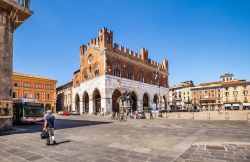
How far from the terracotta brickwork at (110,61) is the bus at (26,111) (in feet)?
46.1

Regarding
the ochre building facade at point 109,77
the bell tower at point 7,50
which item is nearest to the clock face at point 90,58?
the ochre building facade at point 109,77

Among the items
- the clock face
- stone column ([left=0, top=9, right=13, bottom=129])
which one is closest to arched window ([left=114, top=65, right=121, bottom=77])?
the clock face

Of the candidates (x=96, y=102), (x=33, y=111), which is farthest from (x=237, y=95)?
(x=33, y=111)

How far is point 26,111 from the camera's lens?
1445cm

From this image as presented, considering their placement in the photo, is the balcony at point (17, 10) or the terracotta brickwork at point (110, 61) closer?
the balcony at point (17, 10)

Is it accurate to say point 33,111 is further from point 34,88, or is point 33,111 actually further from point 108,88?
point 34,88

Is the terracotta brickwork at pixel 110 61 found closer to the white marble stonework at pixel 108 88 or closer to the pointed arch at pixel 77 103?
the white marble stonework at pixel 108 88

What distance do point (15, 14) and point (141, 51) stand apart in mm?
29168

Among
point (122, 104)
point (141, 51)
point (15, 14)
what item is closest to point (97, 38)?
point (141, 51)

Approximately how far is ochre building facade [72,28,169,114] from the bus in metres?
12.9

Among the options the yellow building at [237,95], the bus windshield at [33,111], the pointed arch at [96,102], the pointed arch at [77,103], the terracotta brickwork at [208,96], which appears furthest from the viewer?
the terracotta brickwork at [208,96]

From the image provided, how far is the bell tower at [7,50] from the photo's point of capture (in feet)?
32.7

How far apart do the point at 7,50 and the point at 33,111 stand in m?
6.42

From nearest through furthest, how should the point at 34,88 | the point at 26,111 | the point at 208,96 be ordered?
the point at 26,111, the point at 34,88, the point at 208,96
